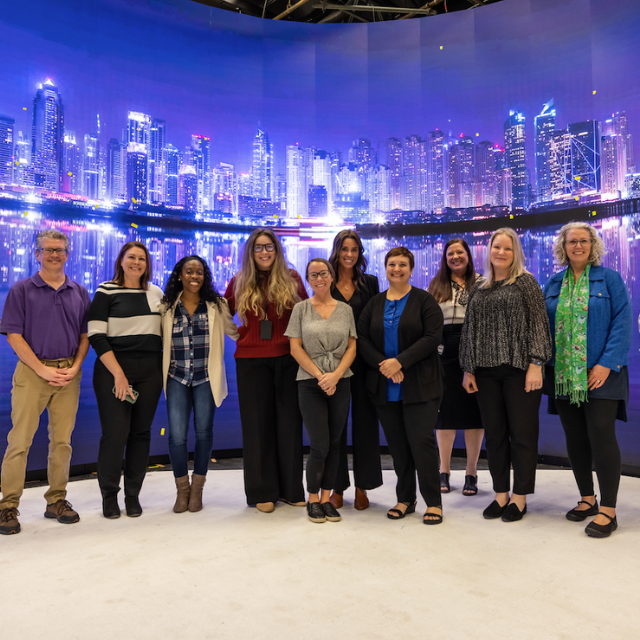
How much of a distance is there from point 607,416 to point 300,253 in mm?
3091

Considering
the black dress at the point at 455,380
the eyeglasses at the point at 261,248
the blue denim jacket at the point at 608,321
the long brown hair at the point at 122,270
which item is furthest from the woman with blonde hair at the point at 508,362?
the long brown hair at the point at 122,270

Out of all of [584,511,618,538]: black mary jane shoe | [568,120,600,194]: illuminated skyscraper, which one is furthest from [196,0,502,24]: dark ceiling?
[584,511,618,538]: black mary jane shoe

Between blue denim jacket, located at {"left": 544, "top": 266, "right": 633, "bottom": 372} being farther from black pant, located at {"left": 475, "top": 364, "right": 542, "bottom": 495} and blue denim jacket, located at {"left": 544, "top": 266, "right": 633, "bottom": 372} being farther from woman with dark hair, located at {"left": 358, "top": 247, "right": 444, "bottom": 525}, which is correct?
woman with dark hair, located at {"left": 358, "top": 247, "right": 444, "bottom": 525}

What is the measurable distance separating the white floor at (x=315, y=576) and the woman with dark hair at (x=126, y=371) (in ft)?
0.84

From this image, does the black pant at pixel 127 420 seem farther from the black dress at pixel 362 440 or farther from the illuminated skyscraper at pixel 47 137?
the illuminated skyscraper at pixel 47 137

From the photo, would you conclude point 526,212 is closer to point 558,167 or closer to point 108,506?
point 558,167

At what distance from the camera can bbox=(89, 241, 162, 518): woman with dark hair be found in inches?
118

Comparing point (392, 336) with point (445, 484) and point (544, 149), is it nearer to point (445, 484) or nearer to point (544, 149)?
point (445, 484)

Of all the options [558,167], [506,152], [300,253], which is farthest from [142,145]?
[558,167]

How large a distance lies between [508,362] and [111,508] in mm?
2343

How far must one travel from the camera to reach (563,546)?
99.2 inches

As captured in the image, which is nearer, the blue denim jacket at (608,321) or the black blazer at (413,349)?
the blue denim jacket at (608,321)

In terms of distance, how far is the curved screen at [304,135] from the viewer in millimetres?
4086

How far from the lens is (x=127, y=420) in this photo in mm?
3039
